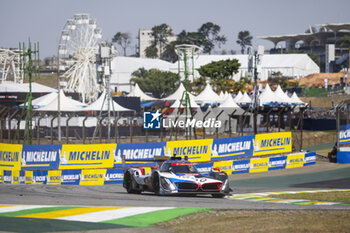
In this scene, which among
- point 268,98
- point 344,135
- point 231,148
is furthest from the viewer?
point 268,98

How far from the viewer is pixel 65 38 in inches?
2670

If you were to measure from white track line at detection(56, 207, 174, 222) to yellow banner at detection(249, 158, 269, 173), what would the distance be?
739 inches

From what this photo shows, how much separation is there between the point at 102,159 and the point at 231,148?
312 inches

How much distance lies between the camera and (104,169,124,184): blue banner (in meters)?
26.6

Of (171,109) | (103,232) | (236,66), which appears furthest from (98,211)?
(236,66)

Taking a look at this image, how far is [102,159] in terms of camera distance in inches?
1107

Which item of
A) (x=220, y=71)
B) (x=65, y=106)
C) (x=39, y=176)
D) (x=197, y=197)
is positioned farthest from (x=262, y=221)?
(x=220, y=71)

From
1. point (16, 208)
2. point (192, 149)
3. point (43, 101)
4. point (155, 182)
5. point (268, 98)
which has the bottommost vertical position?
point (192, 149)

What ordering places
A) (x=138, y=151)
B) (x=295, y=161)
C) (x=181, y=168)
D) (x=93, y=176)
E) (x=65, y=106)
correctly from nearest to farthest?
(x=181, y=168), (x=93, y=176), (x=138, y=151), (x=295, y=161), (x=65, y=106)

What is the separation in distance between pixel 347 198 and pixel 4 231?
1118 centimetres

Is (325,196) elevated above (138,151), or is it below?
below

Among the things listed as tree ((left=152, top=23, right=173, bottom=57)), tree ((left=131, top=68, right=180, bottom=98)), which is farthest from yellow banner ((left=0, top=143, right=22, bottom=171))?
tree ((left=152, top=23, right=173, bottom=57))

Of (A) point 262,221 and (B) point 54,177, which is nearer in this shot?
(A) point 262,221

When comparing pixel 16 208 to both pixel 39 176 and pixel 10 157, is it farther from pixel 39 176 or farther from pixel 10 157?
pixel 10 157
